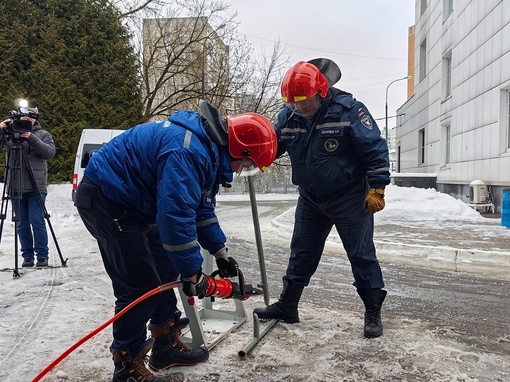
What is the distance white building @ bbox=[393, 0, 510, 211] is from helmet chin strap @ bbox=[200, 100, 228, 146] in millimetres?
10649

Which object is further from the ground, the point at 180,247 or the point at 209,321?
the point at 180,247

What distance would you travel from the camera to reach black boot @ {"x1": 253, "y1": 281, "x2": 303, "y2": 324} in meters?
3.75

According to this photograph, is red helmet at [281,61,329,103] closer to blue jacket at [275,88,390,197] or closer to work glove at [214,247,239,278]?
blue jacket at [275,88,390,197]

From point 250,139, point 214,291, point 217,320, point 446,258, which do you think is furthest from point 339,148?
point 446,258

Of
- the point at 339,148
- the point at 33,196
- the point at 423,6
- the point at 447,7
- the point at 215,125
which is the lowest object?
the point at 33,196

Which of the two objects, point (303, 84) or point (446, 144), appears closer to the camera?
point (303, 84)

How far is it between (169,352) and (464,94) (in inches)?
554

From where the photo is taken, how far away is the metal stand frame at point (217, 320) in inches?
122

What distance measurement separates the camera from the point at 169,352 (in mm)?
2982

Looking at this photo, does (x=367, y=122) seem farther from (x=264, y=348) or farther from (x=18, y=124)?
(x=18, y=124)

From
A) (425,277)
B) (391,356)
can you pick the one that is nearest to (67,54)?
(425,277)

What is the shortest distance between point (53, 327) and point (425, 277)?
4227 millimetres

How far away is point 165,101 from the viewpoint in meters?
22.0

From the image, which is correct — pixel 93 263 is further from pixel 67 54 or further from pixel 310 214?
pixel 67 54
